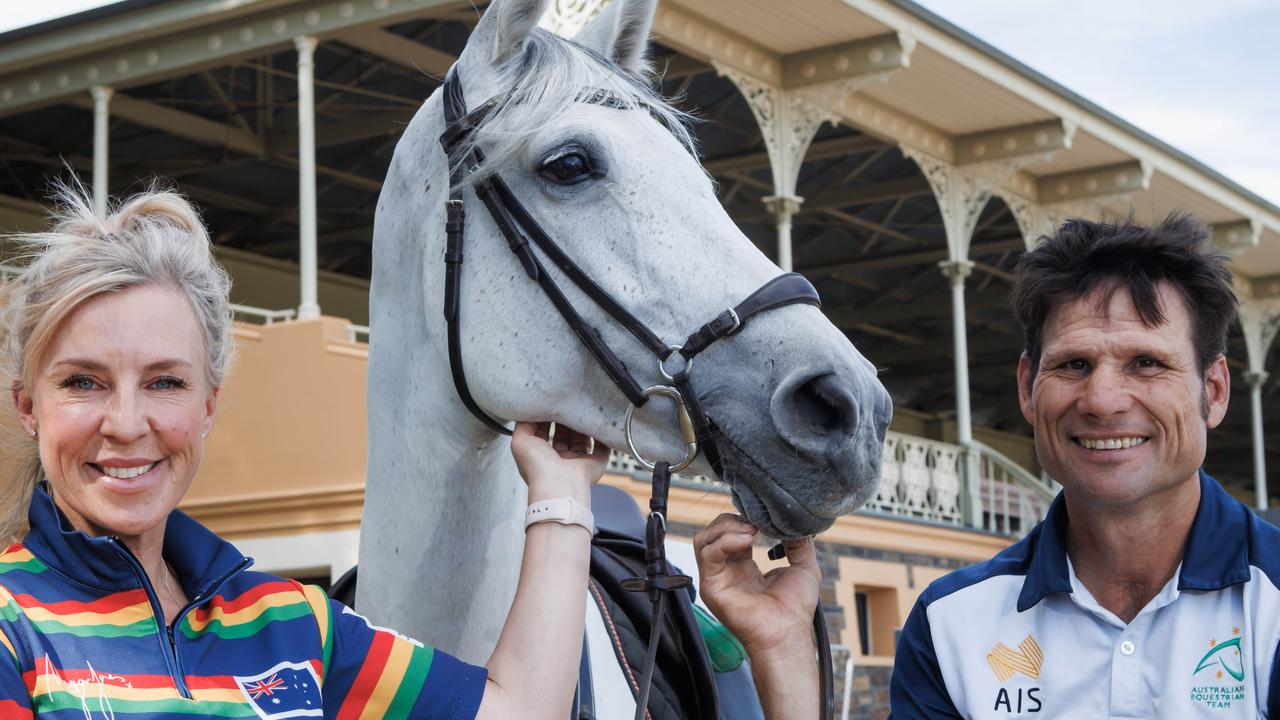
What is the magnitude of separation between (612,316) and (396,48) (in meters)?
9.85

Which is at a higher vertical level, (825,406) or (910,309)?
(910,309)

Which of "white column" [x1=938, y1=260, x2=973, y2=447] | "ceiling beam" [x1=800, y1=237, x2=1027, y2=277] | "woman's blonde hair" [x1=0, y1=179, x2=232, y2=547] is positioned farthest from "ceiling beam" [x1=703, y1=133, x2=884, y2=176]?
"woman's blonde hair" [x1=0, y1=179, x2=232, y2=547]

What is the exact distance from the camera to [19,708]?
61.6 inches

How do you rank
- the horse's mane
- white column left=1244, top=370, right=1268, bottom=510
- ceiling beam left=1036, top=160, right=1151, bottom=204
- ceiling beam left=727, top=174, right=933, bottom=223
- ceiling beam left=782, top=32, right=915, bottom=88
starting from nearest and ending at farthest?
1. the horse's mane
2. ceiling beam left=782, top=32, right=915, bottom=88
3. ceiling beam left=1036, top=160, right=1151, bottom=204
4. ceiling beam left=727, top=174, right=933, bottom=223
5. white column left=1244, top=370, right=1268, bottom=510

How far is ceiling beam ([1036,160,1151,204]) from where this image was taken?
15.2 meters

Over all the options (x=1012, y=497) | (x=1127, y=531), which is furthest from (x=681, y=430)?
(x=1012, y=497)

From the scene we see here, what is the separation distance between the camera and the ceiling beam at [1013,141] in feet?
45.7

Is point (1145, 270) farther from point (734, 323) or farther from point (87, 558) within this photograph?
point (87, 558)

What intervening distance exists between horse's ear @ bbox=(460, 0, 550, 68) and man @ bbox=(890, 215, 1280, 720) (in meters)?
0.87

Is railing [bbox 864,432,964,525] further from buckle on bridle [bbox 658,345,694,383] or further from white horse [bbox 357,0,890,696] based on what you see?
buckle on bridle [bbox 658,345,694,383]

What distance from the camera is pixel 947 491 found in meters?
14.5

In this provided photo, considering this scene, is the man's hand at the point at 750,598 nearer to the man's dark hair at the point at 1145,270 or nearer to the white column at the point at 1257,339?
the man's dark hair at the point at 1145,270

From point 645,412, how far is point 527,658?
41cm

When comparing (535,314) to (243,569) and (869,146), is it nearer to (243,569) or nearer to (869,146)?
(243,569)
